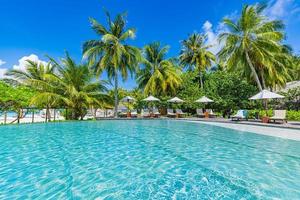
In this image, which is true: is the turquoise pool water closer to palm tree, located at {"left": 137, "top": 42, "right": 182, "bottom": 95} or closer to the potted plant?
the potted plant

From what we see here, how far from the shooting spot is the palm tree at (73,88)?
19109mm

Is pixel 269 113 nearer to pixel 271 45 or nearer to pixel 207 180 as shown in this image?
pixel 271 45

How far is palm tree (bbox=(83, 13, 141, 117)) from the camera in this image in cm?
2294

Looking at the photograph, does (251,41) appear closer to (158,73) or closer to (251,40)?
(251,40)

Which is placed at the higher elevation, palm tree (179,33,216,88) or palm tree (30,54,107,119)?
palm tree (179,33,216,88)

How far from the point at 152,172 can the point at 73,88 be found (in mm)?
15588

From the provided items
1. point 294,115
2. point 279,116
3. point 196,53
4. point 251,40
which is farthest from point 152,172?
point 196,53

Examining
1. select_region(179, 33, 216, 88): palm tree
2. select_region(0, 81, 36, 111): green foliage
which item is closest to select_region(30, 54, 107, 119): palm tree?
select_region(0, 81, 36, 111): green foliage

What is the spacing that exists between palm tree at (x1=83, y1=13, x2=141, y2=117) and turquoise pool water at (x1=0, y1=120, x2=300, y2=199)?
1582 cm

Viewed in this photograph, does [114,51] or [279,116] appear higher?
[114,51]

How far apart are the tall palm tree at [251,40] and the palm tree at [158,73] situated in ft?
20.8

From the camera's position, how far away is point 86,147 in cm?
819

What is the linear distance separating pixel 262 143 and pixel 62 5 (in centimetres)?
2452

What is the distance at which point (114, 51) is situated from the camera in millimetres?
23125
